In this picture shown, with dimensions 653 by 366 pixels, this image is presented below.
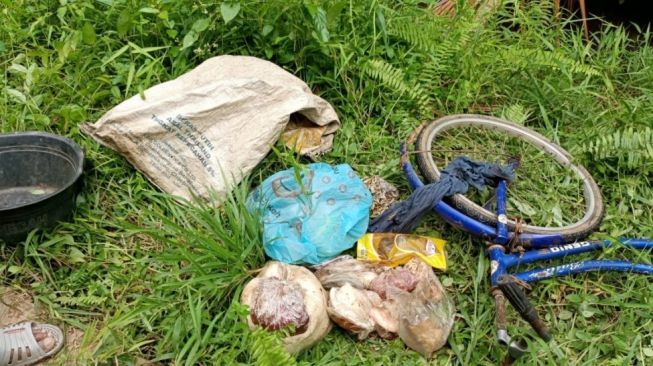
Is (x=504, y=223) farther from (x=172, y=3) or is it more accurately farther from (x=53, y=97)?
(x=53, y=97)

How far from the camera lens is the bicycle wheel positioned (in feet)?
9.91

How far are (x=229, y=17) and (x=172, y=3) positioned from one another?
513 millimetres

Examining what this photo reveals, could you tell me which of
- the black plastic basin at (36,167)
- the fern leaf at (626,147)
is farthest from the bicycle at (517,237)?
the black plastic basin at (36,167)

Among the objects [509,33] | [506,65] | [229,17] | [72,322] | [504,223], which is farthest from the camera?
[509,33]

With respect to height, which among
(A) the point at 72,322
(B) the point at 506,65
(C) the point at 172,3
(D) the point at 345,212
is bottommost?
(A) the point at 72,322

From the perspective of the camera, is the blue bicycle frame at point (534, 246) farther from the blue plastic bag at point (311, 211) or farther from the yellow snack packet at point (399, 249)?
the blue plastic bag at point (311, 211)

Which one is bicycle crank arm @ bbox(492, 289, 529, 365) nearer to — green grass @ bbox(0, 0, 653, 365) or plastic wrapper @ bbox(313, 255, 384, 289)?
green grass @ bbox(0, 0, 653, 365)

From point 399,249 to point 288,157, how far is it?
680 millimetres

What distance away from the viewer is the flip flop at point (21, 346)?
2.46 metres

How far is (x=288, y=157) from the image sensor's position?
3.06m

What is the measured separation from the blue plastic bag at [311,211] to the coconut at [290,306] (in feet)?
0.57

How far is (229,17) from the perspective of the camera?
3127 mm

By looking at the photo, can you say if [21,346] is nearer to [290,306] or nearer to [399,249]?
→ [290,306]

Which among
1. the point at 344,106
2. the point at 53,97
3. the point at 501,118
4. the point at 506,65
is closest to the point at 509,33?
the point at 506,65
